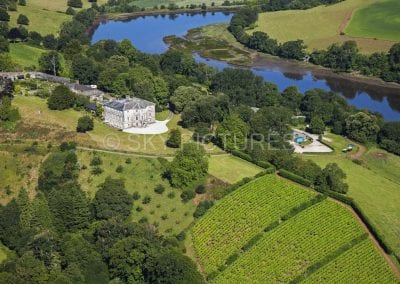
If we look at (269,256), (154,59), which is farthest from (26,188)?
(154,59)

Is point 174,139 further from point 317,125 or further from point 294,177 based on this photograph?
point 317,125

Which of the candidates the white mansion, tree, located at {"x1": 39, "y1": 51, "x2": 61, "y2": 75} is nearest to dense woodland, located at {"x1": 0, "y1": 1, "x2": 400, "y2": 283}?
tree, located at {"x1": 39, "y1": 51, "x2": 61, "y2": 75}

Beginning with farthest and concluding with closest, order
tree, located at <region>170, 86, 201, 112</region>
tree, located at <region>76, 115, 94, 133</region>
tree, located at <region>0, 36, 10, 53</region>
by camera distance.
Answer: tree, located at <region>0, 36, 10, 53</region> < tree, located at <region>170, 86, 201, 112</region> < tree, located at <region>76, 115, 94, 133</region>

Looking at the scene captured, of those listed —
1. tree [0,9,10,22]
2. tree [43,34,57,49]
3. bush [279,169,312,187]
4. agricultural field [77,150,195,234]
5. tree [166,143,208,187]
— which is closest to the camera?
agricultural field [77,150,195,234]

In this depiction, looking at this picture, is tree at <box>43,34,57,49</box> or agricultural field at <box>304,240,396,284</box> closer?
agricultural field at <box>304,240,396,284</box>

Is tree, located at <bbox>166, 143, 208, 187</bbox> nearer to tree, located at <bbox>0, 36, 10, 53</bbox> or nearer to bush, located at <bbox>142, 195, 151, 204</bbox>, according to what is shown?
bush, located at <bbox>142, 195, 151, 204</bbox>

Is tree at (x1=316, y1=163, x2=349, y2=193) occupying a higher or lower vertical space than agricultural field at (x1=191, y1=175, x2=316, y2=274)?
higher

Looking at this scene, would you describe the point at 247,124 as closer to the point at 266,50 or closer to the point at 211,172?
the point at 211,172

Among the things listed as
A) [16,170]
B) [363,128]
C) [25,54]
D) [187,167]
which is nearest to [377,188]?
[363,128]
